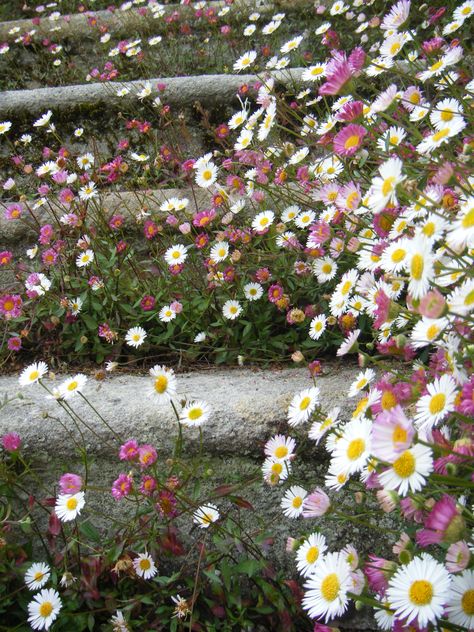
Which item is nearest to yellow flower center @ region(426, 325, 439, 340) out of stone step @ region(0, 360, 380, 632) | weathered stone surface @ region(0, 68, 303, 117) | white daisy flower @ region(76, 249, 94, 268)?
stone step @ region(0, 360, 380, 632)

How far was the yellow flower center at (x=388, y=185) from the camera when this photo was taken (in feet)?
3.61

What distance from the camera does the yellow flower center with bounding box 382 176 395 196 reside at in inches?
43.3

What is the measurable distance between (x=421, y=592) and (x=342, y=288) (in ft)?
3.38

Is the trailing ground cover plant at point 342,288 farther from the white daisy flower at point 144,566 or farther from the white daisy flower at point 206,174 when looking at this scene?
the white daisy flower at point 144,566

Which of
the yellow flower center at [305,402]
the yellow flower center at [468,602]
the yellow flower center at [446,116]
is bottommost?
the yellow flower center at [305,402]

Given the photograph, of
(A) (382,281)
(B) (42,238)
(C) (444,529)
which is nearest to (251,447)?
(A) (382,281)

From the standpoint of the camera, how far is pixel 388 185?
1.11m

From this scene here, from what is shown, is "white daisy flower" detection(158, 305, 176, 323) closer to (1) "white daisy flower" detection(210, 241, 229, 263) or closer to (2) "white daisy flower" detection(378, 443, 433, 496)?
(1) "white daisy flower" detection(210, 241, 229, 263)

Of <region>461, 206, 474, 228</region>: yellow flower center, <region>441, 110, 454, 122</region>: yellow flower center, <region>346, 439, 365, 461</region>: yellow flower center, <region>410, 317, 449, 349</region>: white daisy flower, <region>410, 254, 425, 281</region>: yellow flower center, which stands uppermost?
<region>461, 206, 474, 228</region>: yellow flower center

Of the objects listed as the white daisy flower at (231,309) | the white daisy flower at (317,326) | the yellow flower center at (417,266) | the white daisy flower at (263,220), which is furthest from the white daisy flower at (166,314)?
the yellow flower center at (417,266)

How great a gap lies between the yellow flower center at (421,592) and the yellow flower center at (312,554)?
1.05ft

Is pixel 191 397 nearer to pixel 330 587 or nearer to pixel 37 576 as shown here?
pixel 37 576

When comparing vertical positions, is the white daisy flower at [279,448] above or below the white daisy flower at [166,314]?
above

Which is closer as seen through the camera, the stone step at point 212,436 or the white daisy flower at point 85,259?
the stone step at point 212,436
